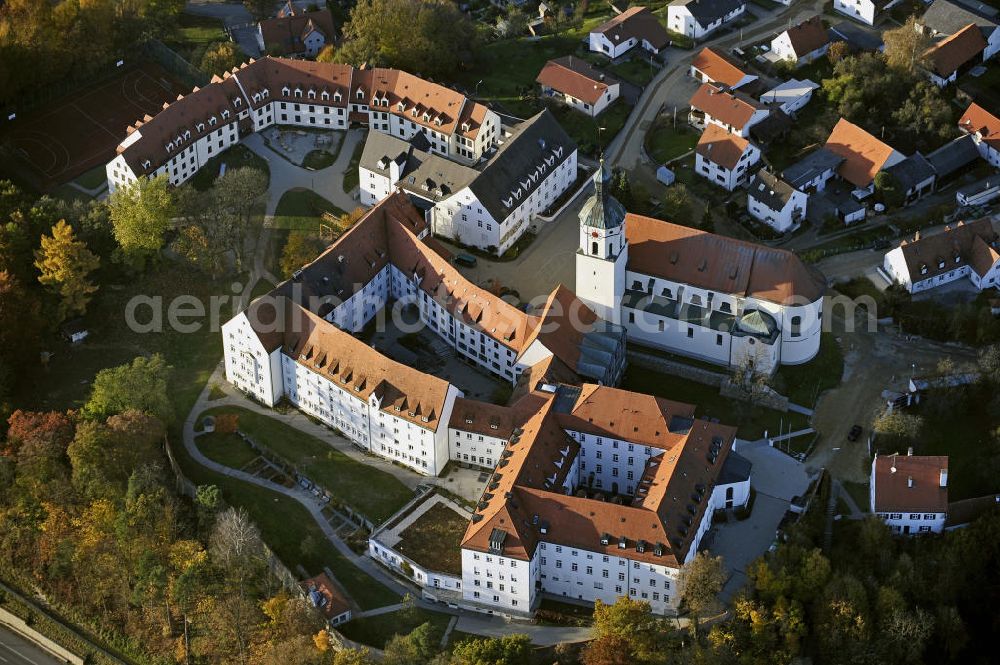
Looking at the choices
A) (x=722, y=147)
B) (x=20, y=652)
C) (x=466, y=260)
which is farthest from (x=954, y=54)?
(x=20, y=652)

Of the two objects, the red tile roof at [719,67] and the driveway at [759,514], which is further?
the red tile roof at [719,67]

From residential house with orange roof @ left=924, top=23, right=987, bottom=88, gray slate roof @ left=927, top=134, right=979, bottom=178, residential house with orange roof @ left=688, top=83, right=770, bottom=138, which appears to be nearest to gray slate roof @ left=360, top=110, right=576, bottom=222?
residential house with orange roof @ left=688, top=83, right=770, bottom=138

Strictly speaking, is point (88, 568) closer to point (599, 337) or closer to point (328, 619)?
point (328, 619)

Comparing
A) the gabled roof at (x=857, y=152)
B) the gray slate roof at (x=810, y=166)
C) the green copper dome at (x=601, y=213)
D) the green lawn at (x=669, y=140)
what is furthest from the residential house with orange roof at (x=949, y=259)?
the green copper dome at (x=601, y=213)

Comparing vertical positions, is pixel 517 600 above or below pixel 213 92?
below

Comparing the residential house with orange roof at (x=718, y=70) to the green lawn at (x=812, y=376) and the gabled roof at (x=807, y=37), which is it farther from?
the green lawn at (x=812, y=376)

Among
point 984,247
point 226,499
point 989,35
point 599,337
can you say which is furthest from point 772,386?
point 989,35

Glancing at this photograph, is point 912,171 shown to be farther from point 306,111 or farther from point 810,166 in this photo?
point 306,111
